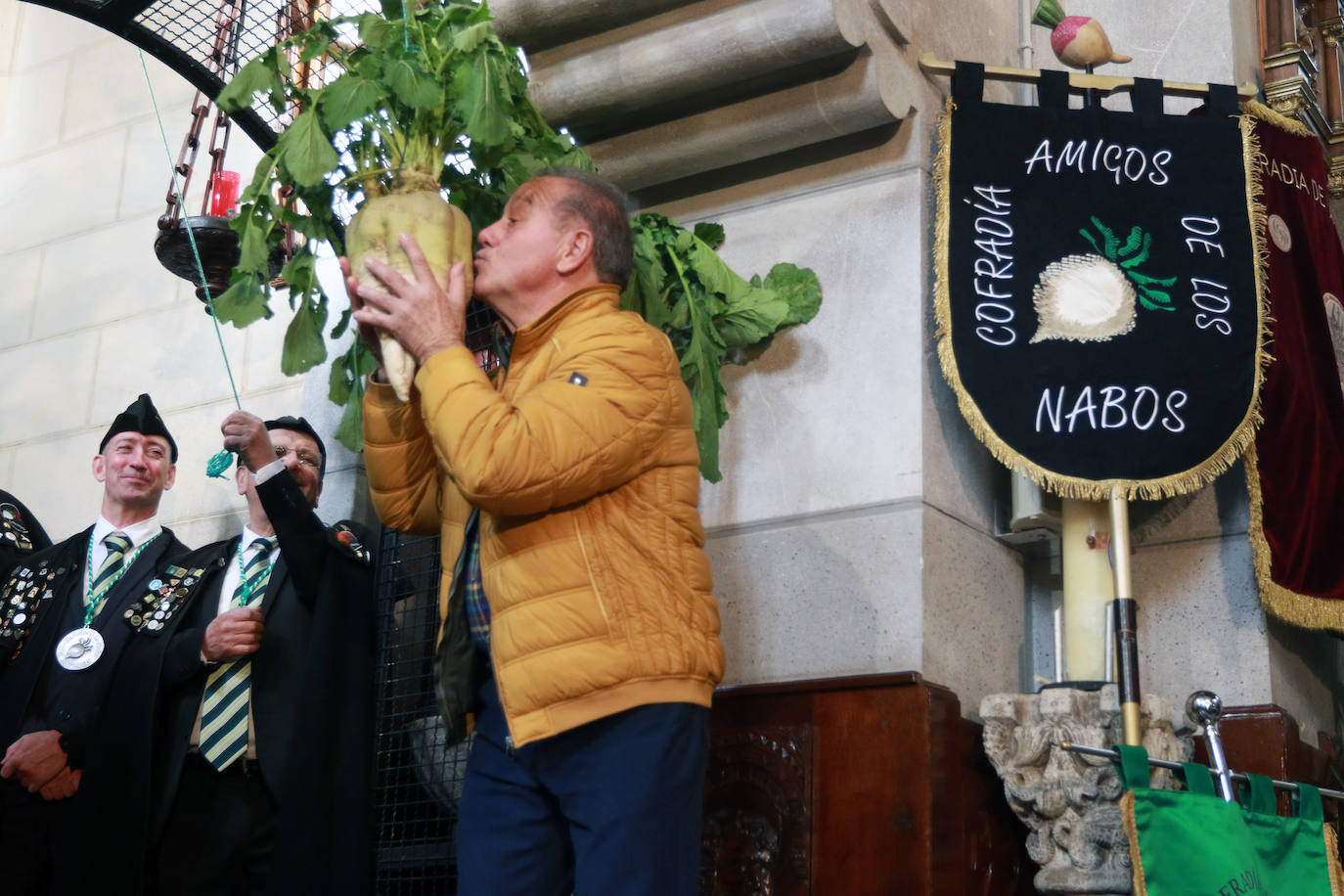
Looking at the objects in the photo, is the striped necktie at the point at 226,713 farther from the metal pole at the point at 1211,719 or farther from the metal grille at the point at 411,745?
the metal pole at the point at 1211,719

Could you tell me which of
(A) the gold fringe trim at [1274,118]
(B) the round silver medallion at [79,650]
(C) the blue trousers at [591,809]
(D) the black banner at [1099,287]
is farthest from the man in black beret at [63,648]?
(A) the gold fringe trim at [1274,118]

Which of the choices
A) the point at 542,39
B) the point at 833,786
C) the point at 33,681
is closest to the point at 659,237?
the point at 542,39

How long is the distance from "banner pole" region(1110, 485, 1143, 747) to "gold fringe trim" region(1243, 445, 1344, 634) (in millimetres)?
336

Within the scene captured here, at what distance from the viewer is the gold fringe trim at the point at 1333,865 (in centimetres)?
270

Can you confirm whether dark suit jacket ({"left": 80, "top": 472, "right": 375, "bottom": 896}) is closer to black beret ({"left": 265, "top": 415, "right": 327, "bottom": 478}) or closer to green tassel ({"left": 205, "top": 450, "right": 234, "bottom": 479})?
green tassel ({"left": 205, "top": 450, "right": 234, "bottom": 479})

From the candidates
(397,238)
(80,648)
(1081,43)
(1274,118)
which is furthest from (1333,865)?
(80,648)

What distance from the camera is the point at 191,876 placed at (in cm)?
322

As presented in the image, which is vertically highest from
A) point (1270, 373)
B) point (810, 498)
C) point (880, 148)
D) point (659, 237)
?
point (880, 148)

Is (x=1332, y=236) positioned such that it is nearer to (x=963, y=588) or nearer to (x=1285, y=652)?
(x=1285, y=652)

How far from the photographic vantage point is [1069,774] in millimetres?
2873

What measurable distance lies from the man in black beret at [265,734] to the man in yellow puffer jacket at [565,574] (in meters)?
1.02

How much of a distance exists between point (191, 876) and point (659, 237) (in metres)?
1.64

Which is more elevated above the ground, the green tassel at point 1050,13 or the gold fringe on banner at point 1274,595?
the green tassel at point 1050,13

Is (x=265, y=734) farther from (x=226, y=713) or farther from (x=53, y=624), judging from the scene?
(x=53, y=624)
